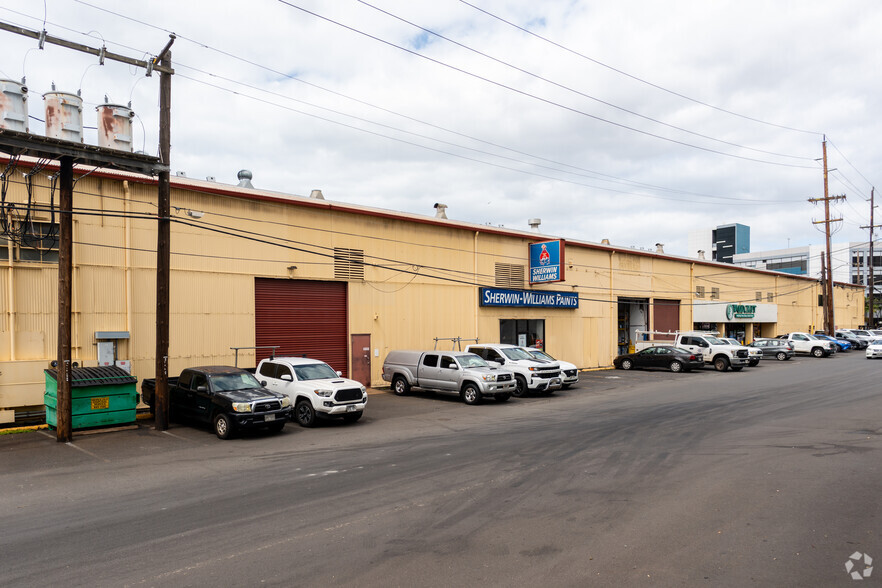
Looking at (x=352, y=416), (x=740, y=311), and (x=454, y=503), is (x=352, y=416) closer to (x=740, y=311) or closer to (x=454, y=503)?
(x=454, y=503)

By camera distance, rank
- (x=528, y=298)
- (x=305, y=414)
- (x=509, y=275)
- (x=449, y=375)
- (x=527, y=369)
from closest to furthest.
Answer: (x=305, y=414)
(x=449, y=375)
(x=527, y=369)
(x=509, y=275)
(x=528, y=298)

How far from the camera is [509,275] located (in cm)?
2955

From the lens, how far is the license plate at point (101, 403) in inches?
546

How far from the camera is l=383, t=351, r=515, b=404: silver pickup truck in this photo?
19.0m

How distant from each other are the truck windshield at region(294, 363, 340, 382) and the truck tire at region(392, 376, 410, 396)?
5.16m

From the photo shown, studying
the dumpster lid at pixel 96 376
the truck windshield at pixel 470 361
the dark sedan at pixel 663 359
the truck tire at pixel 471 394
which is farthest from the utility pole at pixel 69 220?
the dark sedan at pixel 663 359

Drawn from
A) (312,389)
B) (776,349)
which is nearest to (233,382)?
(312,389)

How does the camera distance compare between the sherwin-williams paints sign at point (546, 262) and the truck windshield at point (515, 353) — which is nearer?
the truck windshield at point (515, 353)

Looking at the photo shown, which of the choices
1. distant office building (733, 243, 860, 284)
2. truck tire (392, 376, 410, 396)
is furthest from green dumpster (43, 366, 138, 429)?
distant office building (733, 243, 860, 284)

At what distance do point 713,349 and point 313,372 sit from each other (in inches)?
939

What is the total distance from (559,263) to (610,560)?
23473 millimetres

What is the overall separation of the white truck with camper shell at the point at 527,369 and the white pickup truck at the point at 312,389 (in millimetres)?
7088

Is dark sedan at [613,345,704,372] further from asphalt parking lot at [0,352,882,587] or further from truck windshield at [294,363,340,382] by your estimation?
truck windshield at [294,363,340,382]

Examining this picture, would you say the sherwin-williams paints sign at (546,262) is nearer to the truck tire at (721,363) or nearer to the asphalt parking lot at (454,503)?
the truck tire at (721,363)
